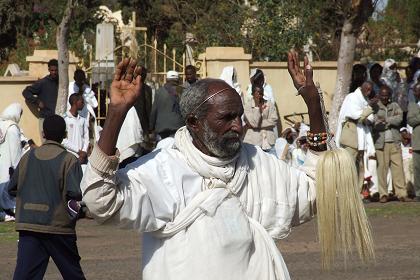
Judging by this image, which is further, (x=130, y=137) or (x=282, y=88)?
(x=282, y=88)

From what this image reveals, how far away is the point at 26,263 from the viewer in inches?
331

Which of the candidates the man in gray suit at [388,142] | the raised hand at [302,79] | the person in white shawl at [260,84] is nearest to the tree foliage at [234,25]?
the person in white shawl at [260,84]

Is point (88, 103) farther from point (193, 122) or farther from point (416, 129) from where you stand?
point (193, 122)

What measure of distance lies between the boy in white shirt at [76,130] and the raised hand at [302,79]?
1099 centimetres

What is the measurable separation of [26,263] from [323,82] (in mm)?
12743

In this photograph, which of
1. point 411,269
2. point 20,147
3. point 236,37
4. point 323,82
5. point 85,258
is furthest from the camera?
point 236,37

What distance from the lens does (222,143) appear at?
5.18 m

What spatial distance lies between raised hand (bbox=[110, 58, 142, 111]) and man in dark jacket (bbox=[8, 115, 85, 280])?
3723mm

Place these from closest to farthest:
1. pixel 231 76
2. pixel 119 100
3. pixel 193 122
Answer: pixel 119 100
pixel 193 122
pixel 231 76

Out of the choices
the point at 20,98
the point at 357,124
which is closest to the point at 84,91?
the point at 20,98

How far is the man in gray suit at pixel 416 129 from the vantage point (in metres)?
17.1

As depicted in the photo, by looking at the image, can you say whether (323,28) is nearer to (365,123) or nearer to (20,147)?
(365,123)

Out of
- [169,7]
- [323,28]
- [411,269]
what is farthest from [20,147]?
[169,7]

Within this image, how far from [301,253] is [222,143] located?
7875mm
